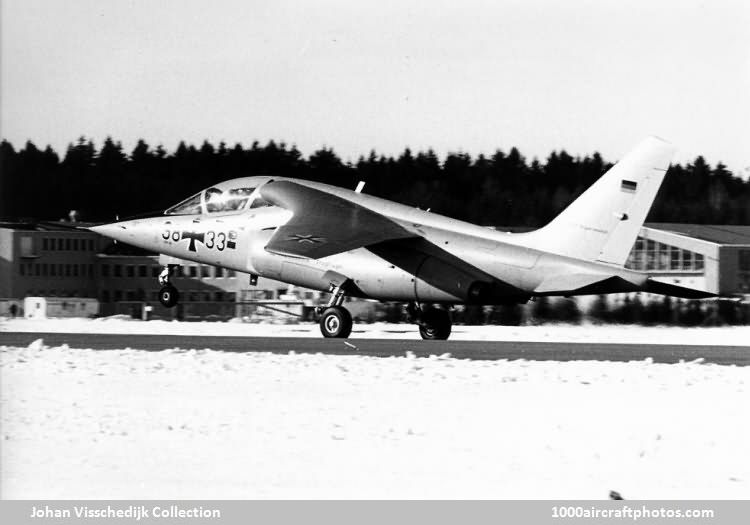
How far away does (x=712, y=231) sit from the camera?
51.9m

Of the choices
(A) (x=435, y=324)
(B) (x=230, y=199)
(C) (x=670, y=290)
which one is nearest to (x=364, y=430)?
(C) (x=670, y=290)

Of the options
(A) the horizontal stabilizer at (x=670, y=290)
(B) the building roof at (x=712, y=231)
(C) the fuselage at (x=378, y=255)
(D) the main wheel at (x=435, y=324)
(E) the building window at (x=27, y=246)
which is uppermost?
Result: (B) the building roof at (x=712, y=231)

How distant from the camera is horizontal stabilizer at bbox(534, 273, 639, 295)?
2362 centimetres

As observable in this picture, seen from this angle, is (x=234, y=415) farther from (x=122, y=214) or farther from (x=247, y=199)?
(x=122, y=214)

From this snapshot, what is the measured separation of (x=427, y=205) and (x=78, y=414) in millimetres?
34626

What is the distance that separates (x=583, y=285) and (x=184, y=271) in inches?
1329

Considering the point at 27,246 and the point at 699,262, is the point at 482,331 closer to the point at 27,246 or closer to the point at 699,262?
the point at 699,262

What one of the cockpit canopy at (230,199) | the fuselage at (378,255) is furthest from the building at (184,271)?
the fuselage at (378,255)

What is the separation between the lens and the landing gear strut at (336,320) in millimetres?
25781

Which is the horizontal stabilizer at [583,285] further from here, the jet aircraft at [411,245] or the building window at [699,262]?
the building window at [699,262]

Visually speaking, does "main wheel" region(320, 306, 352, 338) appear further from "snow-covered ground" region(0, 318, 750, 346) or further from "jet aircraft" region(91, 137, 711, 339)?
"snow-covered ground" region(0, 318, 750, 346)

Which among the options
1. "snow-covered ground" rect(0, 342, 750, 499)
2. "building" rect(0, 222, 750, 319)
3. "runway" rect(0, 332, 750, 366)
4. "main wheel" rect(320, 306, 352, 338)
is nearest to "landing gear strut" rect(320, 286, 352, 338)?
"main wheel" rect(320, 306, 352, 338)

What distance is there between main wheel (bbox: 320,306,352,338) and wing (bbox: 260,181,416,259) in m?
1.59

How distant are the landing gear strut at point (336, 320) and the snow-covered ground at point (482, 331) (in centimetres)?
301
